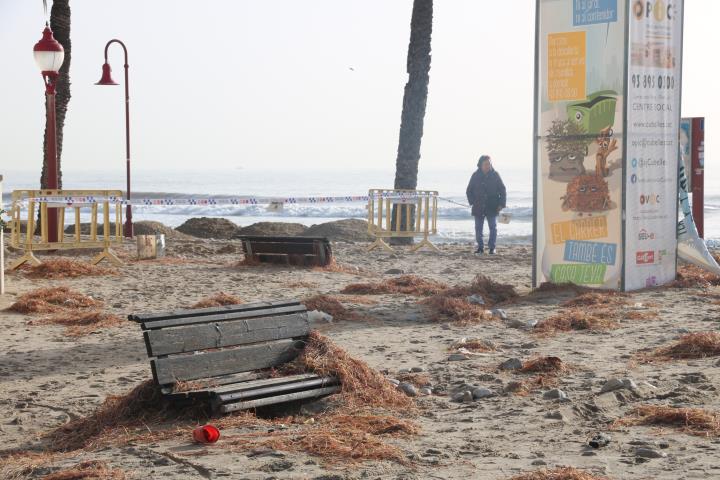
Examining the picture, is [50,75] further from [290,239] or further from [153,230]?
[153,230]

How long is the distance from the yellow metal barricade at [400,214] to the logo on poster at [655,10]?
8276mm

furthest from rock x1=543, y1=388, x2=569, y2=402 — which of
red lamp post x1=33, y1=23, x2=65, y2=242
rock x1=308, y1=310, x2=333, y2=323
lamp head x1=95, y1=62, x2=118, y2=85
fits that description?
lamp head x1=95, y1=62, x2=118, y2=85

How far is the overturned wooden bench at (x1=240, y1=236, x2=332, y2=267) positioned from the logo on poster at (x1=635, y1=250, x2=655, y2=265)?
17.2 feet

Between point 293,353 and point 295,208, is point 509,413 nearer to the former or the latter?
point 293,353

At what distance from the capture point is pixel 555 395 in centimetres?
747

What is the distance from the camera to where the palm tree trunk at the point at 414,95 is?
23.5 m

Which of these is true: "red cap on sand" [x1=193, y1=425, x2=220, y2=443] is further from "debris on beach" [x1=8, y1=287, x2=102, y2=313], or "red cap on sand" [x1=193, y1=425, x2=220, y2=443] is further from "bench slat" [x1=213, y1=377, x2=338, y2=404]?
"debris on beach" [x1=8, y1=287, x2=102, y2=313]

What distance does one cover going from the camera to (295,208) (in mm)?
48688

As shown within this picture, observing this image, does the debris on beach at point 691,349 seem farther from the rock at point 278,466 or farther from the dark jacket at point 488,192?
the dark jacket at point 488,192

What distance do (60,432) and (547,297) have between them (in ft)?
25.8

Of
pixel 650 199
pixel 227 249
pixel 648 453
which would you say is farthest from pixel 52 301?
pixel 648 453

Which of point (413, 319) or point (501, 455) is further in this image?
point (413, 319)

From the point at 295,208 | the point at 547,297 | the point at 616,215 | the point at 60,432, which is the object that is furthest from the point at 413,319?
the point at 295,208

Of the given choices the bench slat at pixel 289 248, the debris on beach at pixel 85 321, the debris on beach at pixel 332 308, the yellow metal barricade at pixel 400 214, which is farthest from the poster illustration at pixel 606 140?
the yellow metal barricade at pixel 400 214
